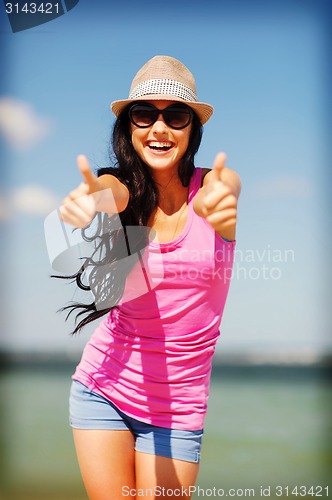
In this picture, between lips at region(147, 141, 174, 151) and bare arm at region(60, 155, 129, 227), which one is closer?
bare arm at region(60, 155, 129, 227)

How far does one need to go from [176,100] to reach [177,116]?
0.22ft

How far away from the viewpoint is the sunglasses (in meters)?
2.41

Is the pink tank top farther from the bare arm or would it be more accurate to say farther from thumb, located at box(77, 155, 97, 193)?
thumb, located at box(77, 155, 97, 193)

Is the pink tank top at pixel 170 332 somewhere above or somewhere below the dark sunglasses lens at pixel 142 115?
below

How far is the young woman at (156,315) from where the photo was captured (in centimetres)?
229

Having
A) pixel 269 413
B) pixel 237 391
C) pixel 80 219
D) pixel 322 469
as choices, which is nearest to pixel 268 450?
pixel 322 469

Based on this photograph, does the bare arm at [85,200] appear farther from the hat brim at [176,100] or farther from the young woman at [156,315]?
the hat brim at [176,100]

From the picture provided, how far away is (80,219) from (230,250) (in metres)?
0.67

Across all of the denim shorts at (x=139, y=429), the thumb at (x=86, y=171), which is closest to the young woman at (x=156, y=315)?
the denim shorts at (x=139, y=429)

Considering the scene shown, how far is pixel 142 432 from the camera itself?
2.39 meters

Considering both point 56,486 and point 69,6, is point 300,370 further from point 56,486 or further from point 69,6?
point 69,6

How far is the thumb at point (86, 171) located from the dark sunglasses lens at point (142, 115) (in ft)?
1.76

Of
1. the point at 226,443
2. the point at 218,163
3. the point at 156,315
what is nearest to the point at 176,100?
the point at 218,163

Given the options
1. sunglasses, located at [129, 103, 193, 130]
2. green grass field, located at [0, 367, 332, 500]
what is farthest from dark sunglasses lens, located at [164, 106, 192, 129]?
green grass field, located at [0, 367, 332, 500]
